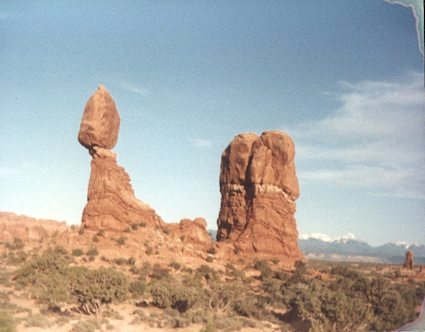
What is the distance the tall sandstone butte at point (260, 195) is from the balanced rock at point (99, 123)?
1083 cm

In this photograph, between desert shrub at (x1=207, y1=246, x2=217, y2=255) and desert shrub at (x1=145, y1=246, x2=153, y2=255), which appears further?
desert shrub at (x1=207, y1=246, x2=217, y2=255)

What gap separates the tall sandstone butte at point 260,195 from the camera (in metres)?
32.9

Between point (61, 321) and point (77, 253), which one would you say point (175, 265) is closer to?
point (77, 253)

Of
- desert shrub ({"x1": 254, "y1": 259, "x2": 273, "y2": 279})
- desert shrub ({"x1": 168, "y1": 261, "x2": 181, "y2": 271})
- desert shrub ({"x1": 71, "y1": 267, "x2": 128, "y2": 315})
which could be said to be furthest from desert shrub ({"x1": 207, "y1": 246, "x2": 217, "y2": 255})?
desert shrub ({"x1": 71, "y1": 267, "x2": 128, "y2": 315})

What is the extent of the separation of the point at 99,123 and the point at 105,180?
4.27 metres

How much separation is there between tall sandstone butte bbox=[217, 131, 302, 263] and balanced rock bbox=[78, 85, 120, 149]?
10831mm

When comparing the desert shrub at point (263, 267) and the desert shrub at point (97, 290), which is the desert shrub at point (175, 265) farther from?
the desert shrub at point (97, 290)

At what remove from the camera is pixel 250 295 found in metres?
22.6

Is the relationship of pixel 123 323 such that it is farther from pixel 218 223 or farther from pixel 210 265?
pixel 218 223

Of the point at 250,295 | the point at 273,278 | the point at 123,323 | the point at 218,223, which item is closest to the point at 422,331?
the point at 123,323

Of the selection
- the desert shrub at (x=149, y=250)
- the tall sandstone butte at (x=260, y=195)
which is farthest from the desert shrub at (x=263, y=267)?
the desert shrub at (x=149, y=250)

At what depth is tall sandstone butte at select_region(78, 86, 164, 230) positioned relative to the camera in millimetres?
30062

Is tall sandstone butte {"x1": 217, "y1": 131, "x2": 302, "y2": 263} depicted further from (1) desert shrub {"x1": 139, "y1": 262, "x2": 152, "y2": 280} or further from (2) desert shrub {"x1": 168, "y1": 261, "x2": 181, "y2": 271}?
(1) desert shrub {"x1": 139, "y1": 262, "x2": 152, "y2": 280}

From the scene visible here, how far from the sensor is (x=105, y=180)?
3066 cm
